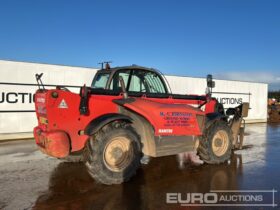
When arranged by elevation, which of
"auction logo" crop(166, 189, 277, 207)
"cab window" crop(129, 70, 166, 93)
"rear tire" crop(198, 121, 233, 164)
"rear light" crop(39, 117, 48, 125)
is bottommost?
"auction logo" crop(166, 189, 277, 207)

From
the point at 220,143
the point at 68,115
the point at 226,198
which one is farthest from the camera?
the point at 220,143

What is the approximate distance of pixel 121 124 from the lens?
6672 millimetres

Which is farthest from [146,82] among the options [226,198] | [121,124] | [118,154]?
[226,198]

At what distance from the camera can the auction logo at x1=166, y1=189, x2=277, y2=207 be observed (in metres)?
5.60

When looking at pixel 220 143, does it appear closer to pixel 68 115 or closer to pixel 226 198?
pixel 226 198

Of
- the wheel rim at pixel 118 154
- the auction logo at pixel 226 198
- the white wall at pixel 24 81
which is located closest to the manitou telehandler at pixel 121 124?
the wheel rim at pixel 118 154

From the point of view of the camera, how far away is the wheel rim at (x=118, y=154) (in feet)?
21.4

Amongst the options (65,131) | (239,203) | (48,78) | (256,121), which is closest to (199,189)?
(239,203)

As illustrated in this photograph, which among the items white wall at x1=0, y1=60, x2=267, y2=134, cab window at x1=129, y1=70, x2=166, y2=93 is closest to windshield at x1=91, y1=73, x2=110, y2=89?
cab window at x1=129, y1=70, x2=166, y2=93

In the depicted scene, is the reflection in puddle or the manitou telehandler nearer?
the reflection in puddle

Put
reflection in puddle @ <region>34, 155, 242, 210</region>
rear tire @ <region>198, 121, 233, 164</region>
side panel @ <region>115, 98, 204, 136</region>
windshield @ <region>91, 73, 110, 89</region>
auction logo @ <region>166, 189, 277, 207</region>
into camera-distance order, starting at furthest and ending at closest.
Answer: rear tire @ <region>198, 121, 233, 164</region> → windshield @ <region>91, 73, 110, 89</region> → side panel @ <region>115, 98, 204, 136</region> → auction logo @ <region>166, 189, 277, 207</region> → reflection in puddle @ <region>34, 155, 242, 210</region>

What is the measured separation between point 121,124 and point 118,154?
0.57 m

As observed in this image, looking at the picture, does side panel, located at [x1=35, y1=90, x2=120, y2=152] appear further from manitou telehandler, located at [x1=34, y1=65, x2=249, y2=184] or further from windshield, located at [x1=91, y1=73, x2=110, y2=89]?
windshield, located at [x1=91, y1=73, x2=110, y2=89]

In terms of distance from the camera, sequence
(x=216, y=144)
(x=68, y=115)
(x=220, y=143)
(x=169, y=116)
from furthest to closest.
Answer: (x=220, y=143), (x=216, y=144), (x=169, y=116), (x=68, y=115)
